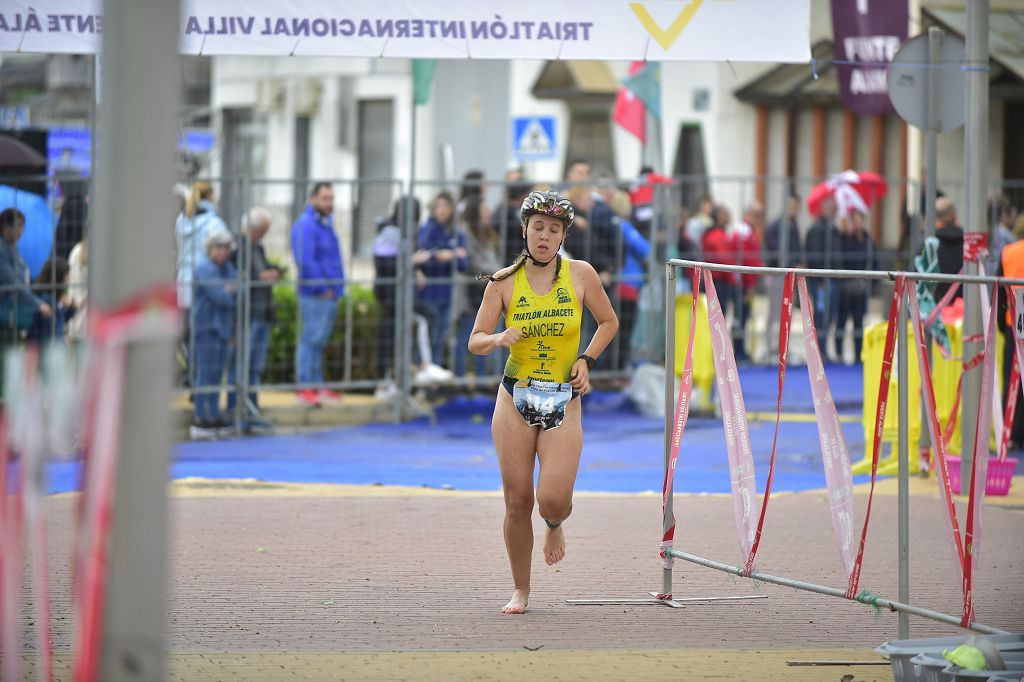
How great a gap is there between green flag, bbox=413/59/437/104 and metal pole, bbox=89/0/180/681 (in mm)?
12976

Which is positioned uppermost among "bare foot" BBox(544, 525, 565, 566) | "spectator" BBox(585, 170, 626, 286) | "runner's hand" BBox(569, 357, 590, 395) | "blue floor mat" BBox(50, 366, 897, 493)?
"spectator" BBox(585, 170, 626, 286)

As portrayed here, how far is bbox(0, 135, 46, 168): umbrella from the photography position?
1427 cm

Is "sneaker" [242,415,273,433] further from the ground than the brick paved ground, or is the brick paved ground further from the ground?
"sneaker" [242,415,273,433]

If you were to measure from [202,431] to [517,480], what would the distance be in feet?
24.8

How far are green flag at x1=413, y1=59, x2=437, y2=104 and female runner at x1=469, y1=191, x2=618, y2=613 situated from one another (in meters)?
9.36

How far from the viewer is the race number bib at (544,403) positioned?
7168mm

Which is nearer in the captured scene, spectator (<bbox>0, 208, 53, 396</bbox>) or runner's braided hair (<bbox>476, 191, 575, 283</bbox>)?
runner's braided hair (<bbox>476, 191, 575, 283</bbox>)

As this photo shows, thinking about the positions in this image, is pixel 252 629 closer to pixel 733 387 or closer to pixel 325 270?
pixel 733 387

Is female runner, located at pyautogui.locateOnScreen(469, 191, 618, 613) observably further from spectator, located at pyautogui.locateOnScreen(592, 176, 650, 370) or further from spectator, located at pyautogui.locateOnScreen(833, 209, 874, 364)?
spectator, located at pyautogui.locateOnScreen(833, 209, 874, 364)

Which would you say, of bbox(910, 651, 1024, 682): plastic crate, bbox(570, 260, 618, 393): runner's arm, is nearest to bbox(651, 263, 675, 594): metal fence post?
bbox(570, 260, 618, 393): runner's arm

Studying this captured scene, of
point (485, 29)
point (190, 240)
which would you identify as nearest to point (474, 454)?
point (190, 240)

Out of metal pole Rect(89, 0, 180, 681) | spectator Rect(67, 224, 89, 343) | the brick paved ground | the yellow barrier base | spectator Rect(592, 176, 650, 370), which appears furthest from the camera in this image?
spectator Rect(592, 176, 650, 370)

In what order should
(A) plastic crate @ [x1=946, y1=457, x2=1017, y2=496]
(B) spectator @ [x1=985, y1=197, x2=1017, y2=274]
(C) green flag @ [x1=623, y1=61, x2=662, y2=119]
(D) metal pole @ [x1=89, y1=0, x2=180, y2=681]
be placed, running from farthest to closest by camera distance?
(B) spectator @ [x1=985, y1=197, x2=1017, y2=274], (C) green flag @ [x1=623, y1=61, x2=662, y2=119], (A) plastic crate @ [x1=946, y1=457, x2=1017, y2=496], (D) metal pole @ [x1=89, y1=0, x2=180, y2=681]

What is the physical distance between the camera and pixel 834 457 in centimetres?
667
